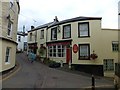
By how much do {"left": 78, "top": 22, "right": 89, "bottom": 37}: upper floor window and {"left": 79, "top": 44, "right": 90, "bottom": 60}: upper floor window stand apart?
1385 millimetres

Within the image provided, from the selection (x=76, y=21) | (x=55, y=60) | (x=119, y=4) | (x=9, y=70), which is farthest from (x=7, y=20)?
(x=55, y=60)

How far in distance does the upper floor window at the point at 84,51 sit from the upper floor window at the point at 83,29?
139 cm

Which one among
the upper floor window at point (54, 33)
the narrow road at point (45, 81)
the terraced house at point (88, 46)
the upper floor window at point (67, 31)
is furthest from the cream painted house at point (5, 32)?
the upper floor window at point (54, 33)

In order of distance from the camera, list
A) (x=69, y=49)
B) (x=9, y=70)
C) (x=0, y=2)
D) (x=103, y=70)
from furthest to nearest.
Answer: (x=69, y=49)
(x=103, y=70)
(x=9, y=70)
(x=0, y=2)

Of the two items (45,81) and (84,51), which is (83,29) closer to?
(84,51)

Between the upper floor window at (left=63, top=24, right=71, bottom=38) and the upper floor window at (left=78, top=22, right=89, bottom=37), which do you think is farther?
the upper floor window at (left=63, top=24, right=71, bottom=38)

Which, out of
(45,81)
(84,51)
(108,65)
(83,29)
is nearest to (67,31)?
(83,29)

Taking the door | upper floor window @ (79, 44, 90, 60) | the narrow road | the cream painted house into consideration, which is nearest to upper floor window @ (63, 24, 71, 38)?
the door

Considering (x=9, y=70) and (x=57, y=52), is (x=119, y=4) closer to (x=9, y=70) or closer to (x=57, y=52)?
(x=9, y=70)

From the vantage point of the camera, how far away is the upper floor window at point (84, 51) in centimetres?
2729

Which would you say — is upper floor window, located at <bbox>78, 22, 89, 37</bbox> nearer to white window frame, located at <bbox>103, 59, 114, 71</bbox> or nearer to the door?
the door

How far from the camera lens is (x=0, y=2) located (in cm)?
1712

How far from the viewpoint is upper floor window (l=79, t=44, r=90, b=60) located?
1074 inches

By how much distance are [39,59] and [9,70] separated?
15.2 metres
